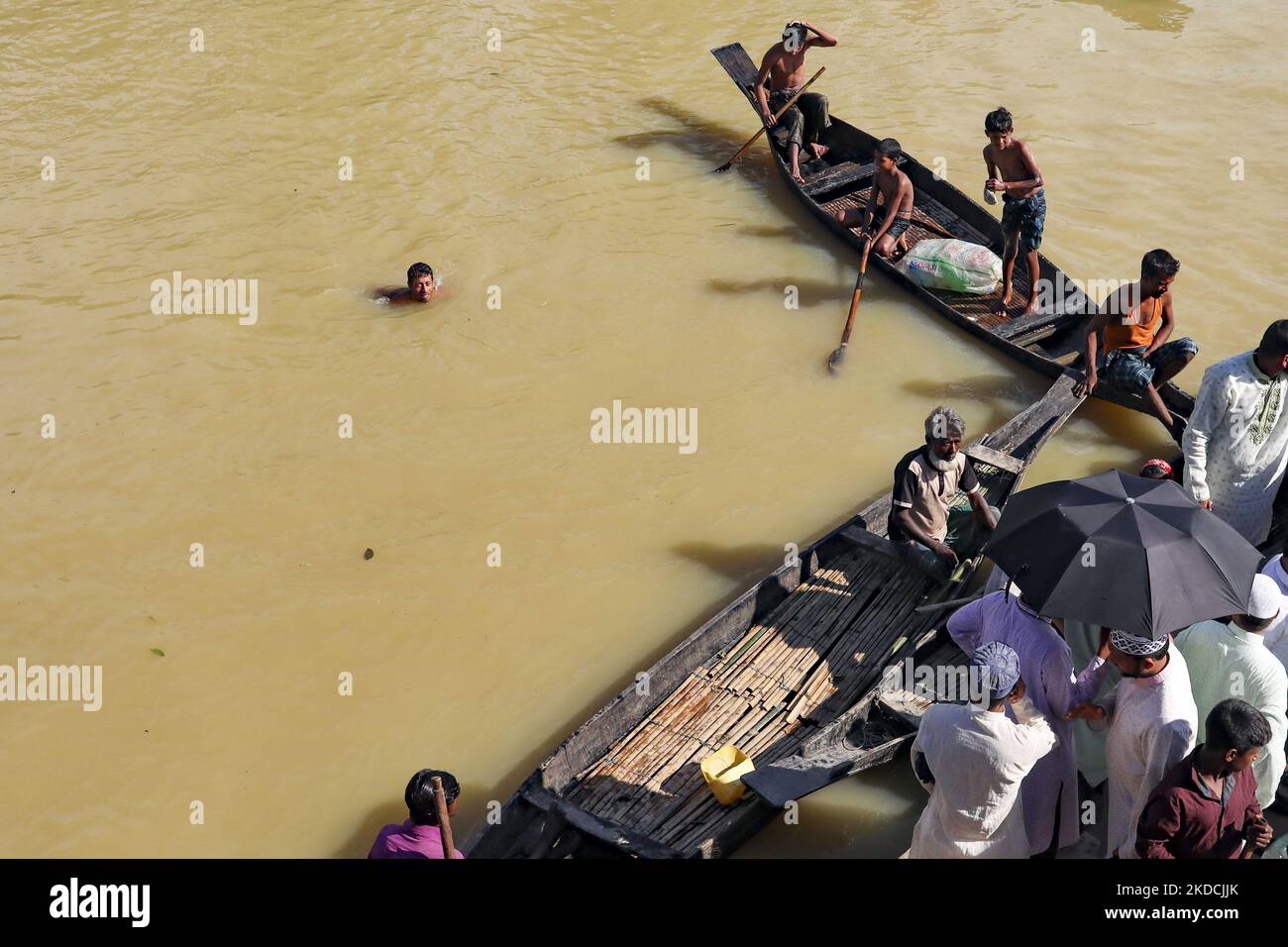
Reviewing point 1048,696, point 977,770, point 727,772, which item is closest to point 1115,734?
point 1048,696

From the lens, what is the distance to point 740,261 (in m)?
10.5

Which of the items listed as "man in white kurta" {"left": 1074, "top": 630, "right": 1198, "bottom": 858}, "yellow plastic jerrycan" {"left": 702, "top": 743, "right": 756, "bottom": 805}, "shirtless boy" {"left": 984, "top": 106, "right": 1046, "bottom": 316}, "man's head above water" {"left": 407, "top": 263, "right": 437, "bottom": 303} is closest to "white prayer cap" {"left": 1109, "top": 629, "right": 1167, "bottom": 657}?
"man in white kurta" {"left": 1074, "top": 630, "right": 1198, "bottom": 858}

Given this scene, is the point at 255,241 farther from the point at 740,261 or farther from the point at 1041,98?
the point at 1041,98

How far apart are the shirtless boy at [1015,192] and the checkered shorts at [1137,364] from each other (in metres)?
1.32

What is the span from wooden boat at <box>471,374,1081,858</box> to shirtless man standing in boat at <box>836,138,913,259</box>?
2.98 metres

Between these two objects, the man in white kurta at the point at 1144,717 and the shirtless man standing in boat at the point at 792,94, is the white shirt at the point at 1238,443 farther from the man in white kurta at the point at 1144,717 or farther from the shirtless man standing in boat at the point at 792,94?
the shirtless man standing in boat at the point at 792,94

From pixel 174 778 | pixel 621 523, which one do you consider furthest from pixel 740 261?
pixel 174 778

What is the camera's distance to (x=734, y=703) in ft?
20.4

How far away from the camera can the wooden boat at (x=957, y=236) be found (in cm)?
871

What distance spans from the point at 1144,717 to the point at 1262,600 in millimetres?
743

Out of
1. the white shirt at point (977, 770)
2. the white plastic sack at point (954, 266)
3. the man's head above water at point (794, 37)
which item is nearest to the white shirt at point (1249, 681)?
the white shirt at point (977, 770)

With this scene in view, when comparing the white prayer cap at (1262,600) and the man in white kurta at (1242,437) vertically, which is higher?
the man in white kurta at (1242,437)

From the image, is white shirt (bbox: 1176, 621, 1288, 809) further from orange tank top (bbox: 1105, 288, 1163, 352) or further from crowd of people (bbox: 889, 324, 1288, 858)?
orange tank top (bbox: 1105, 288, 1163, 352)

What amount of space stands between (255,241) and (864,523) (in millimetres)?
6679
